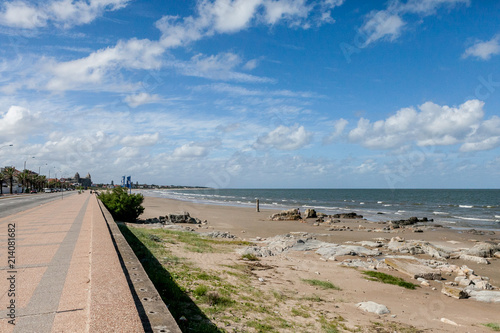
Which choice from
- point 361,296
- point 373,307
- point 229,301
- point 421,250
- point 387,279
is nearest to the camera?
point 229,301

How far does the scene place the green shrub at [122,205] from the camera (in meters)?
23.4

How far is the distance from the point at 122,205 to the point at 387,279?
19.1m

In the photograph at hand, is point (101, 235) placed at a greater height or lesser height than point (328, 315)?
greater

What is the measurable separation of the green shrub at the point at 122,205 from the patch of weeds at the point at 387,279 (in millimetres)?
18058

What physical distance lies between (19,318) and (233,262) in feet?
23.9

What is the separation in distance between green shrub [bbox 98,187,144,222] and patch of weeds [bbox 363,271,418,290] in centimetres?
1806

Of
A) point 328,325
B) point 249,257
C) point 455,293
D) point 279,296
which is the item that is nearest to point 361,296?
point 279,296

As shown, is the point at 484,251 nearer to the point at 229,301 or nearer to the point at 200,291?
the point at 229,301

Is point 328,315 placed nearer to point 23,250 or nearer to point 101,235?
point 101,235

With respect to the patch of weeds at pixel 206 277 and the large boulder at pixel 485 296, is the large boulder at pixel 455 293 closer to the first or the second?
the large boulder at pixel 485 296

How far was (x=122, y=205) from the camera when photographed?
77.6 feet

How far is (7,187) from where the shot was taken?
9531 centimetres

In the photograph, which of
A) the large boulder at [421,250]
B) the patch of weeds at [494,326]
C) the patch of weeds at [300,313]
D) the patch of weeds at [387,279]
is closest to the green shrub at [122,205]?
the large boulder at [421,250]

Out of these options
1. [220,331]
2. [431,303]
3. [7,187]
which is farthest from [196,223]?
[7,187]
